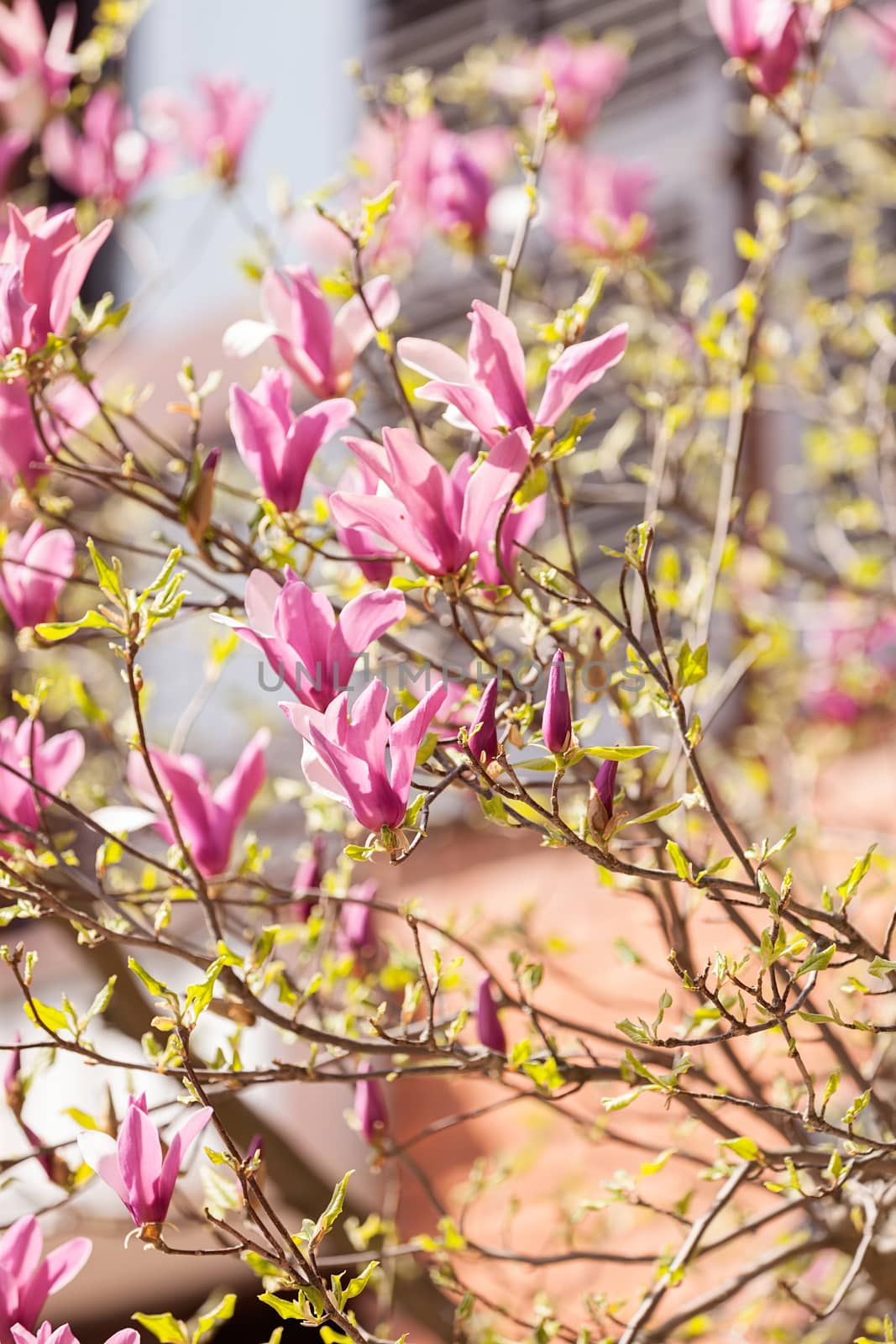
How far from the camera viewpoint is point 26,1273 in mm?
956

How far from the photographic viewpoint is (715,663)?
9.39ft

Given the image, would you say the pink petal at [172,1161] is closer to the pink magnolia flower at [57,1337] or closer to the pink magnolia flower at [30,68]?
the pink magnolia flower at [57,1337]

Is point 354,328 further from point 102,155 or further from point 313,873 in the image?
point 102,155

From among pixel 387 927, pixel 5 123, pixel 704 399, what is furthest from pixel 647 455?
pixel 5 123

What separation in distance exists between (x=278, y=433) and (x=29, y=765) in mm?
334

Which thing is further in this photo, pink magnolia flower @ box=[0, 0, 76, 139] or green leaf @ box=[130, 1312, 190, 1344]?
pink magnolia flower @ box=[0, 0, 76, 139]

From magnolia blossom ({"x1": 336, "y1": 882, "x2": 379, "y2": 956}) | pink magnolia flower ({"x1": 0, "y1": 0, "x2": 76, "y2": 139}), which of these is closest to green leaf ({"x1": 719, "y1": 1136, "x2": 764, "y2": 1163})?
magnolia blossom ({"x1": 336, "y1": 882, "x2": 379, "y2": 956})

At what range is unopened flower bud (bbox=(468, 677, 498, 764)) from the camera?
0.81m

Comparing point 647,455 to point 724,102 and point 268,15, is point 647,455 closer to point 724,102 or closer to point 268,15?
point 724,102

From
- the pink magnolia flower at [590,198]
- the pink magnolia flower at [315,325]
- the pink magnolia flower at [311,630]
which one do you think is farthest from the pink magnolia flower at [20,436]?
the pink magnolia flower at [590,198]

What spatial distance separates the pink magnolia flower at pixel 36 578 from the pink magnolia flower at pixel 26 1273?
47 cm

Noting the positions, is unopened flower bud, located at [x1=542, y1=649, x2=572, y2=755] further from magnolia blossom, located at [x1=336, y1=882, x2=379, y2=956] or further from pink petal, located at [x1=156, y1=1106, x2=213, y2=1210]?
magnolia blossom, located at [x1=336, y1=882, x2=379, y2=956]

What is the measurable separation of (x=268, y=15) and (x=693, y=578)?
4982 millimetres

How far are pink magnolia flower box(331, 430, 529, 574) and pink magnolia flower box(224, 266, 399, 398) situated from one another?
22 cm
